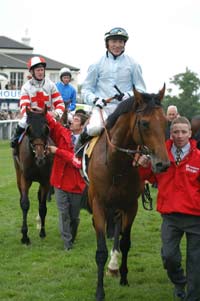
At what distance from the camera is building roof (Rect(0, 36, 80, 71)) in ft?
216

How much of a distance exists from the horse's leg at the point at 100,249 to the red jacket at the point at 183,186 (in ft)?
2.90

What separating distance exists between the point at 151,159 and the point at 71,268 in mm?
2643

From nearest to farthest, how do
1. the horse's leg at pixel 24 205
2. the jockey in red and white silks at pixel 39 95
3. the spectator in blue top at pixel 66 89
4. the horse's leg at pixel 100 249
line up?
the horse's leg at pixel 100 249
the horse's leg at pixel 24 205
the jockey in red and white silks at pixel 39 95
the spectator in blue top at pixel 66 89

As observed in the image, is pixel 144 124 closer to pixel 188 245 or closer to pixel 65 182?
pixel 188 245

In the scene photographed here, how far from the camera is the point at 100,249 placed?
5.86m

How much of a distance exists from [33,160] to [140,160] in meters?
3.54

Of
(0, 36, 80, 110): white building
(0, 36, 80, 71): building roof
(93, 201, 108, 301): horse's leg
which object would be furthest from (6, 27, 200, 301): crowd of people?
(0, 36, 80, 71): building roof

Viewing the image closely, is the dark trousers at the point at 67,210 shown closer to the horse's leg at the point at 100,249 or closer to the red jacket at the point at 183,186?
the horse's leg at the point at 100,249

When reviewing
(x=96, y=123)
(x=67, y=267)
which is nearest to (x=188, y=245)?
(x=96, y=123)

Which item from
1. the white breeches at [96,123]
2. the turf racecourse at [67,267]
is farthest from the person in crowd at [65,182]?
the white breeches at [96,123]

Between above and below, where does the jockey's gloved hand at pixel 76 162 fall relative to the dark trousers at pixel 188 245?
above

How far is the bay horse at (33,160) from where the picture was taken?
7773 mm

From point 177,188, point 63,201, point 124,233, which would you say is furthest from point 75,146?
point 177,188

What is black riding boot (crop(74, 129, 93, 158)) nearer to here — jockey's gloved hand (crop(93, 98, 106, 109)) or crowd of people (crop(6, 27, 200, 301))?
crowd of people (crop(6, 27, 200, 301))
